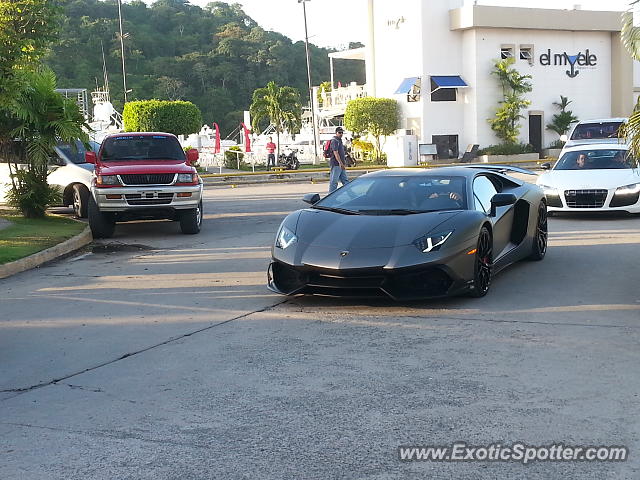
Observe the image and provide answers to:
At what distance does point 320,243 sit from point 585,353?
2762mm

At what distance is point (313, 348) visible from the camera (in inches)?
254

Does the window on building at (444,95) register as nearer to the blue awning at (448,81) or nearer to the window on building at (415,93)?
the blue awning at (448,81)

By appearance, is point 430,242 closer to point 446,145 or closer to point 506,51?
point 446,145

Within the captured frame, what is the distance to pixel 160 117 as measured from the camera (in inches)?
1699

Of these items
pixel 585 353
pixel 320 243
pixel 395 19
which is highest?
pixel 395 19

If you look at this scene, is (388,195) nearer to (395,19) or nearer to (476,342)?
(476,342)

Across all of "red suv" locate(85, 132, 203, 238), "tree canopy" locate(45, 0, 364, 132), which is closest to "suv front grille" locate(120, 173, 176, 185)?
"red suv" locate(85, 132, 203, 238)

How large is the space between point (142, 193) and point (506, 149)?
32.9m

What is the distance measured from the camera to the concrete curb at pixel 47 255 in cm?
1077

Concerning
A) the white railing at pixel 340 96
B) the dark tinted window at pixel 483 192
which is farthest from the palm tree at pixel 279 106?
the dark tinted window at pixel 483 192

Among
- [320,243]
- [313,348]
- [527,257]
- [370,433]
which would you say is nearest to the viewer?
[370,433]

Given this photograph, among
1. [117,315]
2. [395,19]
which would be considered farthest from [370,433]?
[395,19]

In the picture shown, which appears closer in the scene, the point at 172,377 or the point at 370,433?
the point at 370,433

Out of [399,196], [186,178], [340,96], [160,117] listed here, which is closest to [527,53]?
[340,96]
